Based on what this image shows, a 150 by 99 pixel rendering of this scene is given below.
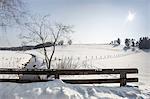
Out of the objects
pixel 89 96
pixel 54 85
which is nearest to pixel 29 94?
pixel 54 85

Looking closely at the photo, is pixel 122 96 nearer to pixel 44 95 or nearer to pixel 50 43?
pixel 44 95

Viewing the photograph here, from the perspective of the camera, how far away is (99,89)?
10.7 metres

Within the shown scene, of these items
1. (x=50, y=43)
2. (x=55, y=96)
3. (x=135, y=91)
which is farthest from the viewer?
(x=50, y=43)

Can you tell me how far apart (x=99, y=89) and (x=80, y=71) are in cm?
137

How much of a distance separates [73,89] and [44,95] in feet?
4.25

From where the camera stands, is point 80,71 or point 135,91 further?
point 80,71

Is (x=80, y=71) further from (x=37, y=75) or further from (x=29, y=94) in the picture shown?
(x=29, y=94)

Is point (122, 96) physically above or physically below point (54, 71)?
below

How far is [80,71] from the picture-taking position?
11773mm

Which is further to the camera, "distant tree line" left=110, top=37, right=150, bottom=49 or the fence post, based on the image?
"distant tree line" left=110, top=37, right=150, bottom=49

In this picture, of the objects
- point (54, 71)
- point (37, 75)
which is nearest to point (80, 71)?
point (54, 71)

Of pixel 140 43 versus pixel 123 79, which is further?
pixel 140 43

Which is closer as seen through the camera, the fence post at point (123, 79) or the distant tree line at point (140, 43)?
the fence post at point (123, 79)

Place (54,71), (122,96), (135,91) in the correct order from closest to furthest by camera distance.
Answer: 1. (122,96)
2. (135,91)
3. (54,71)
